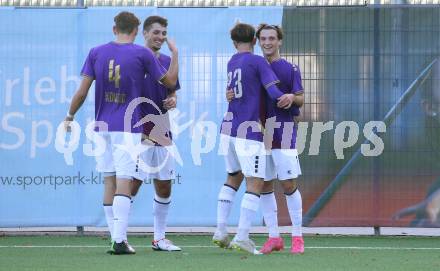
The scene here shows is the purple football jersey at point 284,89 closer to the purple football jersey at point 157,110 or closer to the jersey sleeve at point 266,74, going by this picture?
the jersey sleeve at point 266,74

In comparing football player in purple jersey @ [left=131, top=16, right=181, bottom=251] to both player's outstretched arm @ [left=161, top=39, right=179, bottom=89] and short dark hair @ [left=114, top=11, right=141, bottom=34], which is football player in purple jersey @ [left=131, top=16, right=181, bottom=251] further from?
short dark hair @ [left=114, top=11, right=141, bottom=34]

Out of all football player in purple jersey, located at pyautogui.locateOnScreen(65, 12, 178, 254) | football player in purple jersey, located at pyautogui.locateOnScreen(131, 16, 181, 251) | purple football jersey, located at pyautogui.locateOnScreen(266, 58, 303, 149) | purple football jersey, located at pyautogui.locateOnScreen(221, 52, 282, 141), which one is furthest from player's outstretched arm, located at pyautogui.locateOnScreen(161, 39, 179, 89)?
purple football jersey, located at pyautogui.locateOnScreen(266, 58, 303, 149)

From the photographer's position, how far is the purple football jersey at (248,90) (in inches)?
375

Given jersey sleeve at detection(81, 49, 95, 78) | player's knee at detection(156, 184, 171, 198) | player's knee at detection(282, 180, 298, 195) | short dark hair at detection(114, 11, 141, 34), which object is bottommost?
player's knee at detection(156, 184, 171, 198)

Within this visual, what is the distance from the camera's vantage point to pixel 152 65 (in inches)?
376

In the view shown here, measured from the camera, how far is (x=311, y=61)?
1222cm

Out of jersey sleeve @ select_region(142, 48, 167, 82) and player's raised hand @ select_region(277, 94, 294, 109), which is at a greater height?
jersey sleeve @ select_region(142, 48, 167, 82)

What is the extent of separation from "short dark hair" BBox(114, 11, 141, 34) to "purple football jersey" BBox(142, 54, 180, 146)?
623 mm

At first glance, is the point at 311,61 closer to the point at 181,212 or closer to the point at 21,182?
the point at 181,212

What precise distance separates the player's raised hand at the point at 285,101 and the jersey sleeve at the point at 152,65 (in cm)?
93

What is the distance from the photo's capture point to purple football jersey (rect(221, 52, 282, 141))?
9.53 metres

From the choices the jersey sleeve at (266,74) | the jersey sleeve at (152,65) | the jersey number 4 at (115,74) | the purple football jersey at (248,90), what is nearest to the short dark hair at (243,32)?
the purple football jersey at (248,90)

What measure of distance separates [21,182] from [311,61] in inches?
122

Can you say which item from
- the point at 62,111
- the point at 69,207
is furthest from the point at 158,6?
the point at 69,207
